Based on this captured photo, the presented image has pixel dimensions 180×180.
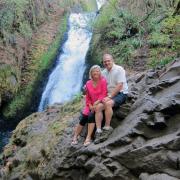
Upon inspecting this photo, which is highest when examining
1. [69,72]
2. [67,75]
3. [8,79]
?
[8,79]

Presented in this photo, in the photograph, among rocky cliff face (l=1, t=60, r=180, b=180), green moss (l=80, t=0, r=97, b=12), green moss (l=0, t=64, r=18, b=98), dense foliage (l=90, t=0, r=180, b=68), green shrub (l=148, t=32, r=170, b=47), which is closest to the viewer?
rocky cliff face (l=1, t=60, r=180, b=180)

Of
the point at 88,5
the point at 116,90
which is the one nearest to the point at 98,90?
the point at 116,90

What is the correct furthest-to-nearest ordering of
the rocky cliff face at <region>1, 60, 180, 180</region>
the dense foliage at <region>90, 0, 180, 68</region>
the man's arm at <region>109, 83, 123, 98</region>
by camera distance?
1. the dense foliage at <region>90, 0, 180, 68</region>
2. the man's arm at <region>109, 83, 123, 98</region>
3. the rocky cliff face at <region>1, 60, 180, 180</region>

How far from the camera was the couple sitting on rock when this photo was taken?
27.9 feet

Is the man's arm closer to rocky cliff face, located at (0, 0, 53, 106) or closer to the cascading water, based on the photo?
the cascading water

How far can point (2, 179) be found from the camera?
11.1 m

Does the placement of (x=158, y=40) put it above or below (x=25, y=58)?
above

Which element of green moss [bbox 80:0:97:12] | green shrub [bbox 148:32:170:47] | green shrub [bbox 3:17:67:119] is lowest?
green shrub [bbox 3:17:67:119]

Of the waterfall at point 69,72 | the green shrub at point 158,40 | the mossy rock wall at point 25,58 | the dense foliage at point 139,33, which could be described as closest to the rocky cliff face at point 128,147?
the dense foliage at point 139,33

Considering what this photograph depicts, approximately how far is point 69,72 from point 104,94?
49.5 ft

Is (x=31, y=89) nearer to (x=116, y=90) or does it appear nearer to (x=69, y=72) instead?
(x=69, y=72)

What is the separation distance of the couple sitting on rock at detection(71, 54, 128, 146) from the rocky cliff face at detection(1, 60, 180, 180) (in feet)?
1.21

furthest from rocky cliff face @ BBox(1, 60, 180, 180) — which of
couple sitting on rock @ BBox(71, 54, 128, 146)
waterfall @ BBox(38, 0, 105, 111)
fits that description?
waterfall @ BBox(38, 0, 105, 111)

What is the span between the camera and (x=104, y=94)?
28.5ft
